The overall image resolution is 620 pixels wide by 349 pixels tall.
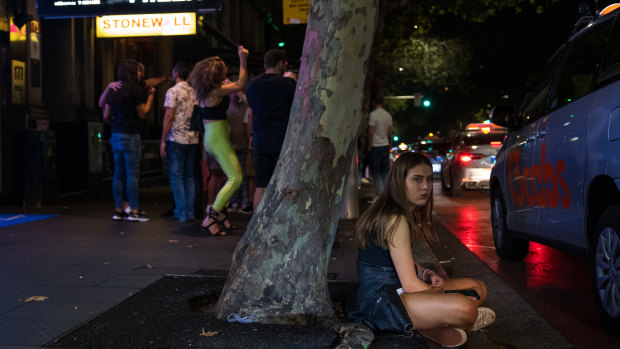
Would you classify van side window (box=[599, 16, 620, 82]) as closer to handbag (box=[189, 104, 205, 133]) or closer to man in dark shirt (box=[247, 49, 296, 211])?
man in dark shirt (box=[247, 49, 296, 211])

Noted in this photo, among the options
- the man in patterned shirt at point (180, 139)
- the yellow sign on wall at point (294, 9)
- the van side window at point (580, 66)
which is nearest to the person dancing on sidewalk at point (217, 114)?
the man in patterned shirt at point (180, 139)

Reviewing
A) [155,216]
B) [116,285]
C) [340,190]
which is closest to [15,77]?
[155,216]

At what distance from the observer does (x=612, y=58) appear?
5137mm

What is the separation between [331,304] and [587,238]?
188 cm

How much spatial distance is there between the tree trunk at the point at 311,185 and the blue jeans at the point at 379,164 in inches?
324

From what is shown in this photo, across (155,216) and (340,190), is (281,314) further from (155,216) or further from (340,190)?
(155,216)

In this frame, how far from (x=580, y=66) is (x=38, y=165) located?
8644mm

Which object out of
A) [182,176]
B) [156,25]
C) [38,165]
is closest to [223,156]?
[182,176]

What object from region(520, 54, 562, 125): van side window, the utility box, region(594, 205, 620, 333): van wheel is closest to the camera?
region(594, 205, 620, 333): van wheel

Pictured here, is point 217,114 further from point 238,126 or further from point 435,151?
point 435,151

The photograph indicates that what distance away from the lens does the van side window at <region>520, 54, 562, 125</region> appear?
665 cm

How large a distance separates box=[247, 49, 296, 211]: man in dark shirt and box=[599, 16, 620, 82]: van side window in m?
3.38

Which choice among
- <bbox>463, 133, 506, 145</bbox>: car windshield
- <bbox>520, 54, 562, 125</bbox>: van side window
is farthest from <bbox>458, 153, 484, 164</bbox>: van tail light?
<bbox>520, 54, 562, 125</bbox>: van side window

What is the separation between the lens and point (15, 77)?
38.7 feet
